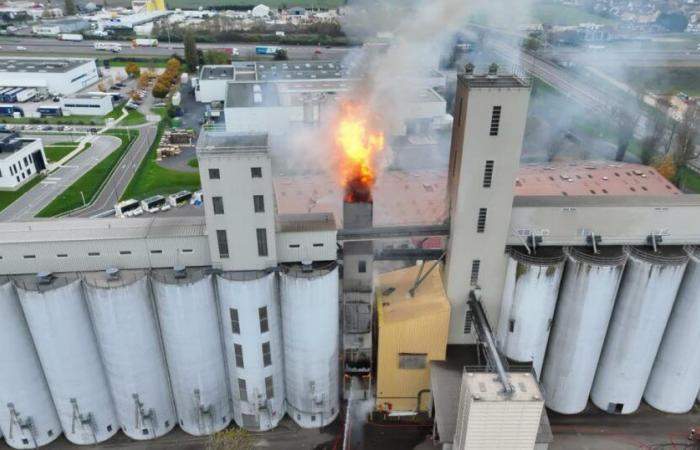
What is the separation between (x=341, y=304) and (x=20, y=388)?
912 inches

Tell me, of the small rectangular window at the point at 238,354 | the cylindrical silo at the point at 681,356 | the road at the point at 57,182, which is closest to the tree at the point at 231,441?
the small rectangular window at the point at 238,354

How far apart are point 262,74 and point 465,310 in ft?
A: 286

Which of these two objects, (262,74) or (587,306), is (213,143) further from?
(262,74)

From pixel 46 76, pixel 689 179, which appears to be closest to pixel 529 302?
pixel 689 179

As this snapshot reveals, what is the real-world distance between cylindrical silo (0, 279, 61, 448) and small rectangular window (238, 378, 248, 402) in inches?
535

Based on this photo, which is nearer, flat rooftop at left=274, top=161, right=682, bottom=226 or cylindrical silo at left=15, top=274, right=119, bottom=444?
cylindrical silo at left=15, top=274, right=119, bottom=444

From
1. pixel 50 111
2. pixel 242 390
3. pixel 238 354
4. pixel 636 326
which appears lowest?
pixel 242 390

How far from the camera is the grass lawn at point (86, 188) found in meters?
74.5

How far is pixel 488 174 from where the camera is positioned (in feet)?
113

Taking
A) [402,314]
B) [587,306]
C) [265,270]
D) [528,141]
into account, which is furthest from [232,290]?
[528,141]

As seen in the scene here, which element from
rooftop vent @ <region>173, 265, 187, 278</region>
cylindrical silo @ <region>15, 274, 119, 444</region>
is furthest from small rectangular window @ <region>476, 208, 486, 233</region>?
cylindrical silo @ <region>15, 274, 119, 444</region>

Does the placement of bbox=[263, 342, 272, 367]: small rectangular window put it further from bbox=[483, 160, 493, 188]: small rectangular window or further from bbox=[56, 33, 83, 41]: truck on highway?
bbox=[56, 33, 83, 41]: truck on highway

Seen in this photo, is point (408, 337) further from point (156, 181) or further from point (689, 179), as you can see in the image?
point (689, 179)

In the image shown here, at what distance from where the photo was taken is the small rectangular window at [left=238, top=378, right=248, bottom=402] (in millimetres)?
38156
